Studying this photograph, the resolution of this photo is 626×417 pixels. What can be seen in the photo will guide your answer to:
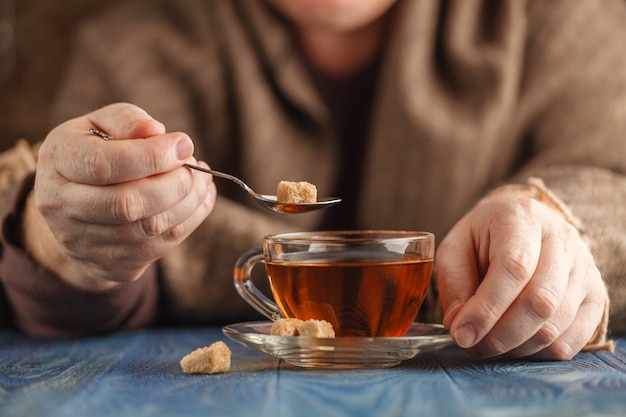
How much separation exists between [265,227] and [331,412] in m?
0.70

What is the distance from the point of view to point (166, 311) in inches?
47.9

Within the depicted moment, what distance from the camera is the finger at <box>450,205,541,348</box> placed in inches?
28.0

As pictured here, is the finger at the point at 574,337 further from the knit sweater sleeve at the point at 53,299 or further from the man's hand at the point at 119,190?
the knit sweater sleeve at the point at 53,299

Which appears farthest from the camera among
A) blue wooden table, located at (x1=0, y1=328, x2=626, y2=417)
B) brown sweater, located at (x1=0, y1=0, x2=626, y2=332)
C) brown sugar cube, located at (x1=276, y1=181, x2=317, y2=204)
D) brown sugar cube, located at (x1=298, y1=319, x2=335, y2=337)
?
brown sweater, located at (x1=0, y1=0, x2=626, y2=332)

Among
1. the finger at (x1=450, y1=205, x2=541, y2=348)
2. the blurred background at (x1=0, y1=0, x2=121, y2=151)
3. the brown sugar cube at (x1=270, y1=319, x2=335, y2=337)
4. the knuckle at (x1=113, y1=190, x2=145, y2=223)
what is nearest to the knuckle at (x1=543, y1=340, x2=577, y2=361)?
the finger at (x1=450, y1=205, x2=541, y2=348)

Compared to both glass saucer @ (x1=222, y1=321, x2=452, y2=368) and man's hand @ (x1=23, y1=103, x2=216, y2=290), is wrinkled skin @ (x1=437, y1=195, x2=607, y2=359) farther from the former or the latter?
man's hand @ (x1=23, y1=103, x2=216, y2=290)

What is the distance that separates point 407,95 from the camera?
1.42m

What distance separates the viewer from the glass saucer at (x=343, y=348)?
2.24 feet

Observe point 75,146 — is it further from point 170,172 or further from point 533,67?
point 533,67

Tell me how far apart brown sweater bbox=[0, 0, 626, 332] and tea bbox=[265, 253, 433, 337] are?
60 centimetres

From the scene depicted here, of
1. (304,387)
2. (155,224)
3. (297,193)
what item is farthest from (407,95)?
(304,387)

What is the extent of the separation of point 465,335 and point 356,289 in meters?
0.12

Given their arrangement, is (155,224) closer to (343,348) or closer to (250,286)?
(250,286)

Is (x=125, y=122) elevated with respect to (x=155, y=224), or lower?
elevated
